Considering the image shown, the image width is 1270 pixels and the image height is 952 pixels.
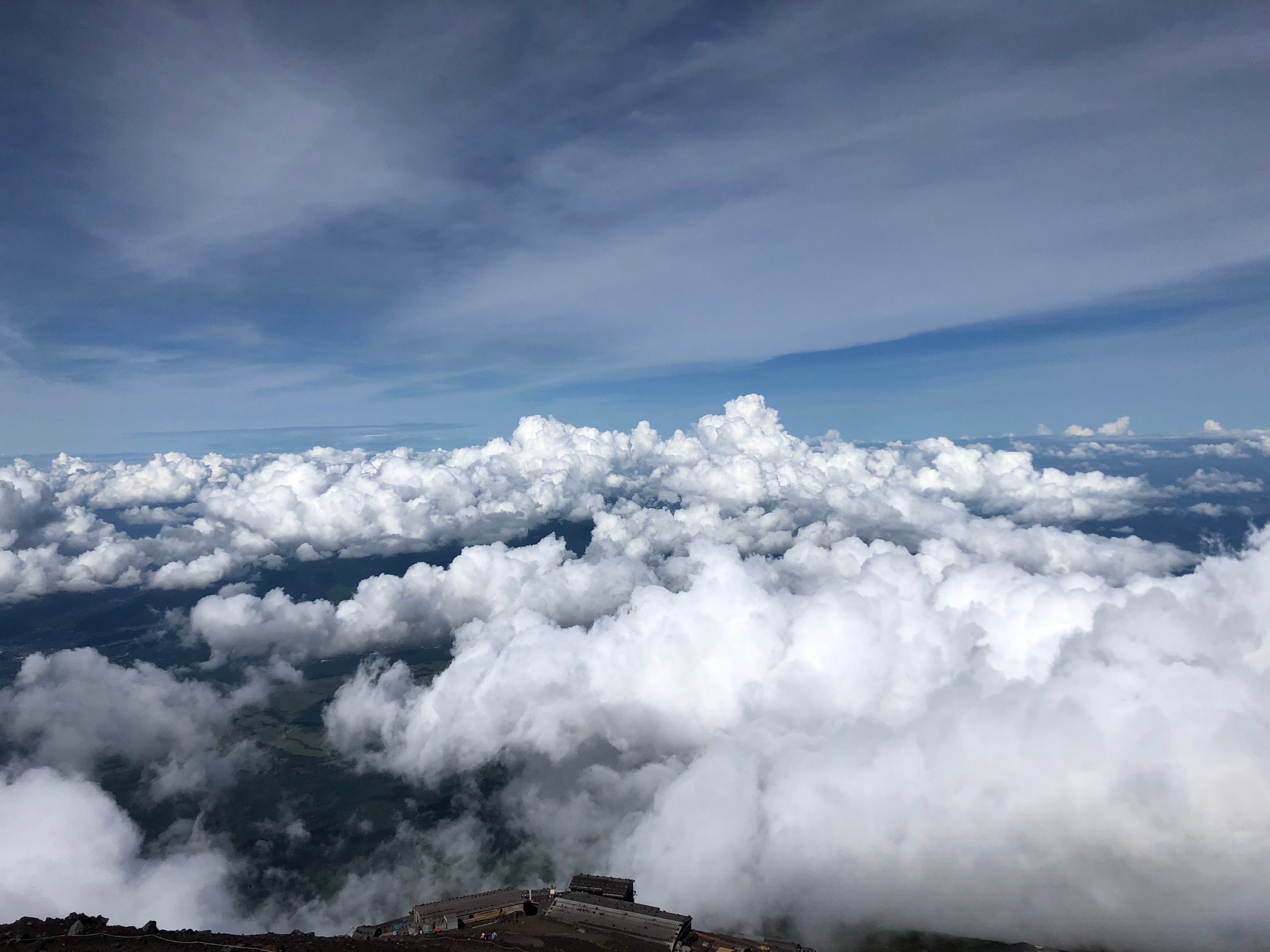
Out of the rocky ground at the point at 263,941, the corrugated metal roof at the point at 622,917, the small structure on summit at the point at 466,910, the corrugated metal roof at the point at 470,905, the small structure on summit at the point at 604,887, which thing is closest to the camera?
the rocky ground at the point at 263,941

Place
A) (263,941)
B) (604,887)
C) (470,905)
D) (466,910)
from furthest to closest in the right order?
(470,905), (604,887), (466,910), (263,941)

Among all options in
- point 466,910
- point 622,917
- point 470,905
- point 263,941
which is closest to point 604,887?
point 622,917

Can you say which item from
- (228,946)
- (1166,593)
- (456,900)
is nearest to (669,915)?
(456,900)

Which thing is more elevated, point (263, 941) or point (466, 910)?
point (263, 941)

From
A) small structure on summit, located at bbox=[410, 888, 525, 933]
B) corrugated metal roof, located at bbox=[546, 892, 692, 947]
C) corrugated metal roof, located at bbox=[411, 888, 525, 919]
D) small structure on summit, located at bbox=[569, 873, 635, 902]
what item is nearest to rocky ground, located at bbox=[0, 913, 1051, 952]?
corrugated metal roof, located at bbox=[546, 892, 692, 947]

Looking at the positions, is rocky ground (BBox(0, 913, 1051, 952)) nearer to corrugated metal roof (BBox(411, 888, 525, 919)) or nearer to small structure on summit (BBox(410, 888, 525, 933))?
small structure on summit (BBox(410, 888, 525, 933))

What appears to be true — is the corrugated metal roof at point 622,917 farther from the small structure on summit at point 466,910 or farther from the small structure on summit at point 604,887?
the small structure on summit at point 466,910

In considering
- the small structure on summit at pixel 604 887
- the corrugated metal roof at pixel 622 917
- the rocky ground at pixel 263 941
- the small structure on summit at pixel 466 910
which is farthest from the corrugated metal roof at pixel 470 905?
the rocky ground at pixel 263 941

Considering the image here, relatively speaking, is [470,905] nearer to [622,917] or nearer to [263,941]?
[622,917]

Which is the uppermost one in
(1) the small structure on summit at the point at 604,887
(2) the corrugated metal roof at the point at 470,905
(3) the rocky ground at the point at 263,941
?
(3) the rocky ground at the point at 263,941
